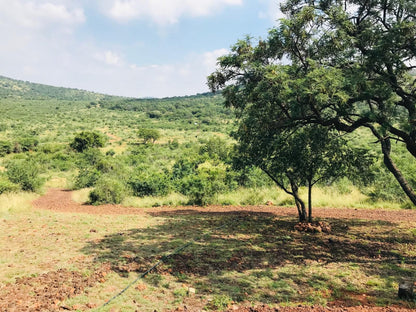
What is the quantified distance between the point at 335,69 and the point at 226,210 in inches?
378

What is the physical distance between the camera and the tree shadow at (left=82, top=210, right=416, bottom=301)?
6520 millimetres

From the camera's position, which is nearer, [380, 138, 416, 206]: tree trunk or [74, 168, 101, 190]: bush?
[380, 138, 416, 206]: tree trunk

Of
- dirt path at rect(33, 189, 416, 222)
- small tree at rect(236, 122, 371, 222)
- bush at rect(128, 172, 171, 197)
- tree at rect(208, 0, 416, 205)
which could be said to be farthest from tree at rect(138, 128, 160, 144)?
tree at rect(208, 0, 416, 205)

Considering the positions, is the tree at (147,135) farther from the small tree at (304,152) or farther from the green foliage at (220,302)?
the green foliage at (220,302)

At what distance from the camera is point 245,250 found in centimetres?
811

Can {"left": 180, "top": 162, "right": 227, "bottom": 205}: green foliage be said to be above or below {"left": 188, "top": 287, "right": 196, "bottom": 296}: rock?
above

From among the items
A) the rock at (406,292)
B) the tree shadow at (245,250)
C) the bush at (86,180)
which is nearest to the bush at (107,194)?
the bush at (86,180)

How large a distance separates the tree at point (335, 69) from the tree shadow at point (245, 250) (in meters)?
2.02

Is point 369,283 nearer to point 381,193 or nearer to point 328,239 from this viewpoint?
point 328,239

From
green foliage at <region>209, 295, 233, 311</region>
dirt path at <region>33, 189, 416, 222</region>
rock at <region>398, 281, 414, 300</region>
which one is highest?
rock at <region>398, 281, 414, 300</region>

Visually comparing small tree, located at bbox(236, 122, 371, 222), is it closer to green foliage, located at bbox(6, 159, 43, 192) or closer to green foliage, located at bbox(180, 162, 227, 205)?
green foliage, located at bbox(180, 162, 227, 205)

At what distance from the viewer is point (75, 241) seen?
29.6 ft

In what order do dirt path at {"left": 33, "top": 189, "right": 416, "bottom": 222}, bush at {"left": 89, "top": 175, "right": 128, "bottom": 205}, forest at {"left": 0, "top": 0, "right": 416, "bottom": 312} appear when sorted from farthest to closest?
1. bush at {"left": 89, "top": 175, "right": 128, "bottom": 205}
2. dirt path at {"left": 33, "top": 189, "right": 416, "bottom": 222}
3. forest at {"left": 0, "top": 0, "right": 416, "bottom": 312}

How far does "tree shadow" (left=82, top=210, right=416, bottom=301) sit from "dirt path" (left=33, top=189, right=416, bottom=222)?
120cm
